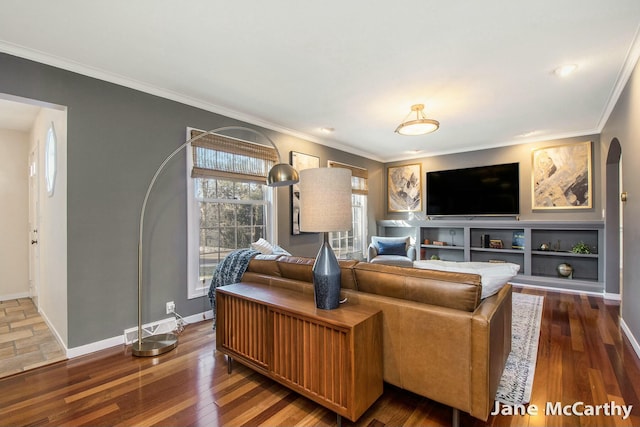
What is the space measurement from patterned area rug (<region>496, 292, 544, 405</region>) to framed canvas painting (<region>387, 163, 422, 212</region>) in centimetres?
296

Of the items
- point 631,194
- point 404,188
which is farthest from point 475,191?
point 631,194

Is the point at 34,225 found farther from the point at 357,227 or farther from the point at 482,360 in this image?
the point at 482,360

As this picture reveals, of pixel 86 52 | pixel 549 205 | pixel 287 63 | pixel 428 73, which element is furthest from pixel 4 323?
pixel 549 205

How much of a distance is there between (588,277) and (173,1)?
6.40 metres

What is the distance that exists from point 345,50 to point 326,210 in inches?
56.4

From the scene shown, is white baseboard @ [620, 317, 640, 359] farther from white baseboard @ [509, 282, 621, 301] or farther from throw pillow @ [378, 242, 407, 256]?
throw pillow @ [378, 242, 407, 256]

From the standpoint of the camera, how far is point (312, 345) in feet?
5.68

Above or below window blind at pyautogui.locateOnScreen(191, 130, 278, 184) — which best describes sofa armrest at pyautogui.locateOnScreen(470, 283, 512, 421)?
below

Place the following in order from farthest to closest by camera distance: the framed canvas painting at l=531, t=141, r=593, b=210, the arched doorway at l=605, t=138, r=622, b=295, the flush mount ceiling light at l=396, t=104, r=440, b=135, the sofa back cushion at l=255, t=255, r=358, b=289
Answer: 1. the framed canvas painting at l=531, t=141, r=593, b=210
2. the arched doorway at l=605, t=138, r=622, b=295
3. the flush mount ceiling light at l=396, t=104, r=440, b=135
4. the sofa back cushion at l=255, t=255, r=358, b=289

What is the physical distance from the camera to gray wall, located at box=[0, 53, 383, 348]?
256 centimetres

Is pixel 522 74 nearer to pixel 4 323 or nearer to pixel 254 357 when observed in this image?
pixel 254 357

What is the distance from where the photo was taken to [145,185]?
3.00 metres

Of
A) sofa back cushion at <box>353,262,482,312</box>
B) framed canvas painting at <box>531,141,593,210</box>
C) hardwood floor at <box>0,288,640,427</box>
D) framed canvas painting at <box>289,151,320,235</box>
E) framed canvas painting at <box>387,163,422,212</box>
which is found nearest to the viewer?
sofa back cushion at <box>353,262,482,312</box>

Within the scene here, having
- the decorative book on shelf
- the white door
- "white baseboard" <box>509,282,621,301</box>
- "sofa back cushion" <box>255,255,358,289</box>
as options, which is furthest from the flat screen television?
the white door
